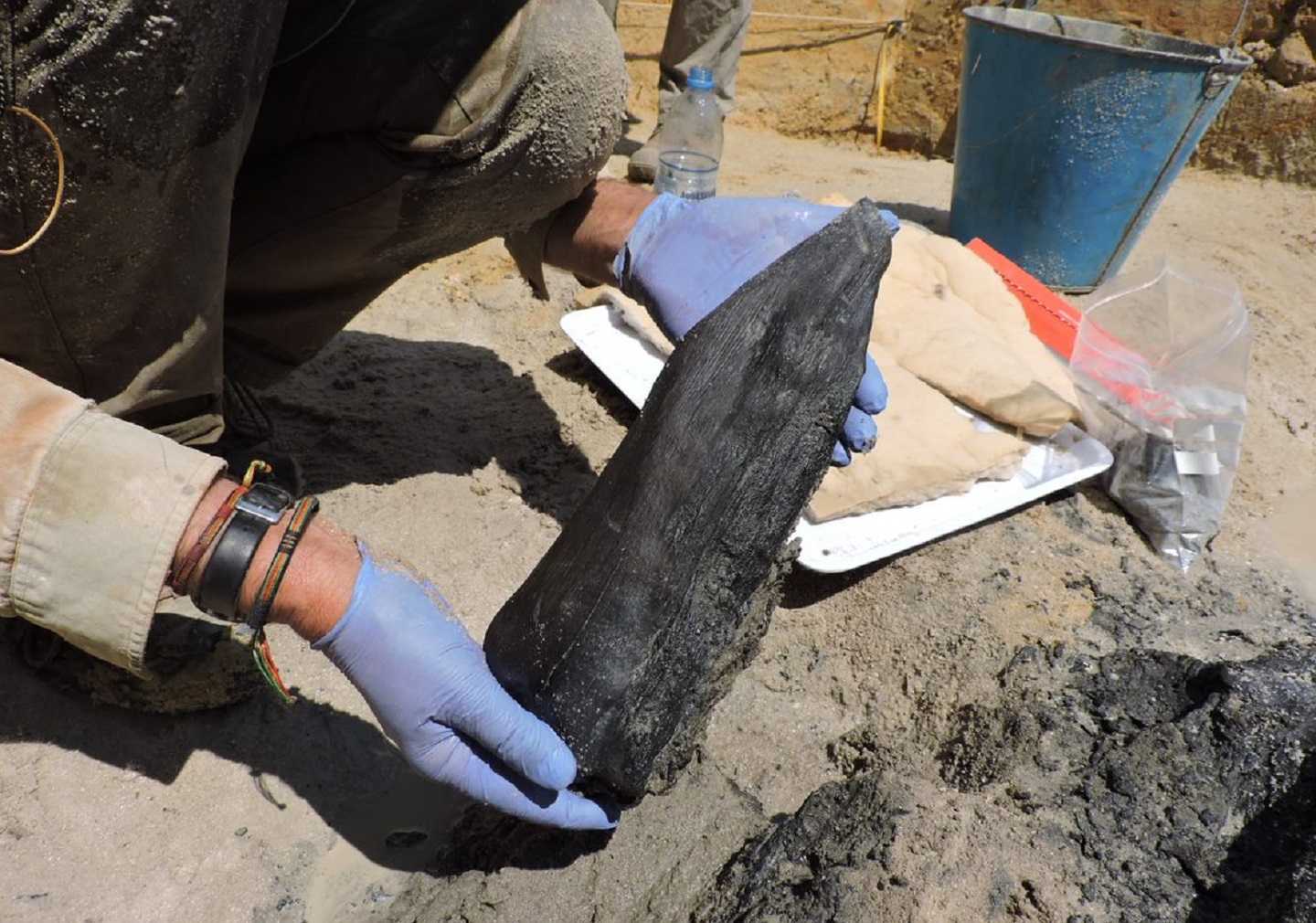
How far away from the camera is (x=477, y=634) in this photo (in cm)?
200

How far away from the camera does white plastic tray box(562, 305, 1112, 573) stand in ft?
7.22

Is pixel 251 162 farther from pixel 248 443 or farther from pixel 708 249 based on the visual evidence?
pixel 708 249

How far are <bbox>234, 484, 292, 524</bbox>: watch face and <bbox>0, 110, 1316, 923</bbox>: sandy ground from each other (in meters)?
0.59

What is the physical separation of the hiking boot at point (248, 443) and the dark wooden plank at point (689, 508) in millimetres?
906

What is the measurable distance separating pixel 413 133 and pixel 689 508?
95cm

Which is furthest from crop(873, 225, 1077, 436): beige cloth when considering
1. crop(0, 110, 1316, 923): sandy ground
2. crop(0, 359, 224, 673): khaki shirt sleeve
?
crop(0, 359, 224, 673): khaki shirt sleeve

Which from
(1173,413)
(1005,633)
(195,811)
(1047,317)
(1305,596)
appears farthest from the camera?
(1047,317)

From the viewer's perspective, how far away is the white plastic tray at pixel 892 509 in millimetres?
2201

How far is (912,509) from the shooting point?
92.3 inches

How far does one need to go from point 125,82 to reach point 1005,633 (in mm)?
1810

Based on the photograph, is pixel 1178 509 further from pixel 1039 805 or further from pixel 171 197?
pixel 171 197

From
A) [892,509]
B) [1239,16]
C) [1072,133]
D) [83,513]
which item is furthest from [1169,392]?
[1239,16]

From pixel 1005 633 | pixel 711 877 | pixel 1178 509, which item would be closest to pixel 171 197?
pixel 711 877

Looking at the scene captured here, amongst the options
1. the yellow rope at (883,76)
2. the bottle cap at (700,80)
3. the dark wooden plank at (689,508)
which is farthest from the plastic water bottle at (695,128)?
the dark wooden plank at (689,508)
